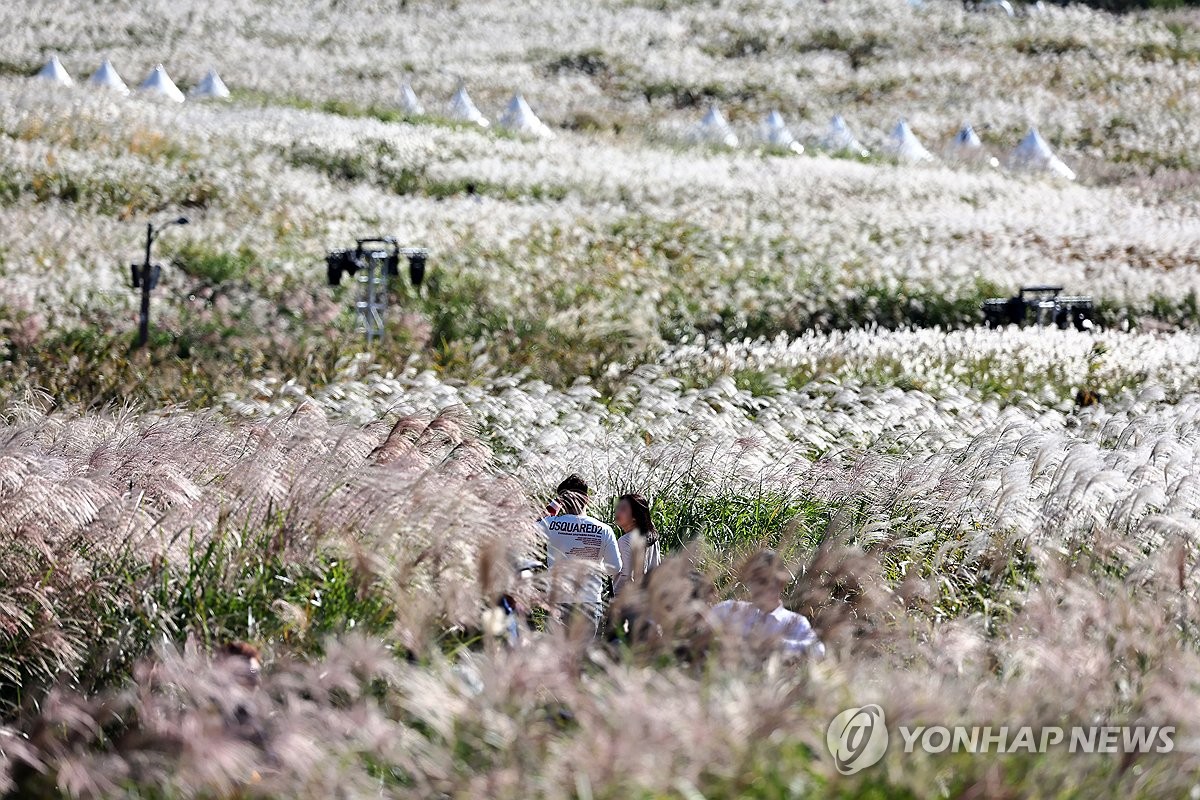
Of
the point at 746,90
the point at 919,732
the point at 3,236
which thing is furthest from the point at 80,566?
the point at 746,90

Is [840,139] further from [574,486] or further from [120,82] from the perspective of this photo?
[574,486]

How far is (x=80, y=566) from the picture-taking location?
5.99 meters

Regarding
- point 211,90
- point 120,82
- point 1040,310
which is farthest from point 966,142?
point 1040,310

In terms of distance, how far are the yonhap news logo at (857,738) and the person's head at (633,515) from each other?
3.49 metres

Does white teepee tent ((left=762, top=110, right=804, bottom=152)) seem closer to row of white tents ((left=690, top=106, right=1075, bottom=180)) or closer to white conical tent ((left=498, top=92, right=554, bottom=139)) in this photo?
row of white tents ((left=690, top=106, right=1075, bottom=180))

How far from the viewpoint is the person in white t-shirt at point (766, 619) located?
4.39 metres

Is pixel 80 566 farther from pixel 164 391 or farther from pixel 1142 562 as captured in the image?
pixel 164 391

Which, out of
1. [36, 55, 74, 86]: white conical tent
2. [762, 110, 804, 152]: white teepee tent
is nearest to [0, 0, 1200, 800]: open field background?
[36, 55, 74, 86]: white conical tent

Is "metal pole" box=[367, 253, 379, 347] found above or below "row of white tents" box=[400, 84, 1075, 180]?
above

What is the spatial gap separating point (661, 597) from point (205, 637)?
190cm

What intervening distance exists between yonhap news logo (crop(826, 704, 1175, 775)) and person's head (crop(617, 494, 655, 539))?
3449 mm

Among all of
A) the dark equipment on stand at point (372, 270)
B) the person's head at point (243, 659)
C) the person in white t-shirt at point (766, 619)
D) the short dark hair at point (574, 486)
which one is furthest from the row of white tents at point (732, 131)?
the person's head at point (243, 659)

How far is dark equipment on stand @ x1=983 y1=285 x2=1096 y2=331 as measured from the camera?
18.2 meters

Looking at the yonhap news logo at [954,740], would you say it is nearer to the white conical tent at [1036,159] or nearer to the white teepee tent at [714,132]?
the white conical tent at [1036,159]
